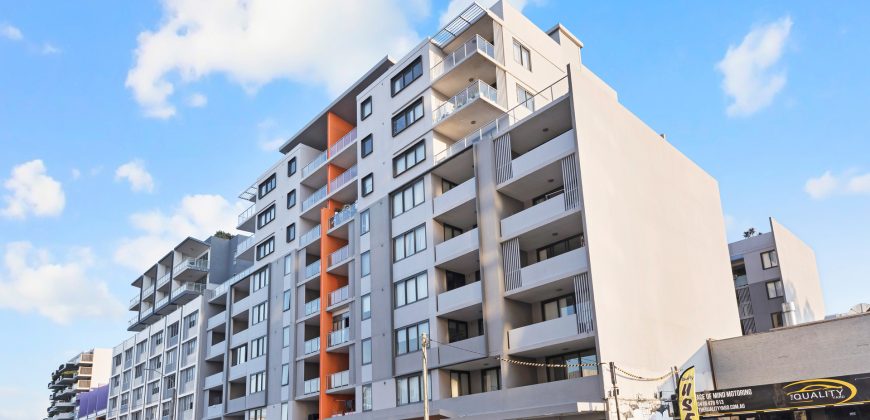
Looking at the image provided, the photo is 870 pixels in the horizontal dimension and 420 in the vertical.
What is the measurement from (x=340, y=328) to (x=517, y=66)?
2291 centimetres

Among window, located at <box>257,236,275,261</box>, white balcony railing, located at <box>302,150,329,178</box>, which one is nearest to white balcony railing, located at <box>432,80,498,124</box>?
white balcony railing, located at <box>302,150,329,178</box>

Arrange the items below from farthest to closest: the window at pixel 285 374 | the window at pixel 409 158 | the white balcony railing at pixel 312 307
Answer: the window at pixel 285 374 < the white balcony railing at pixel 312 307 < the window at pixel 409 158

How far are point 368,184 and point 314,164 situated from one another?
10.8 meters

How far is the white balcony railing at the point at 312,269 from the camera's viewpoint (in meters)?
61.0

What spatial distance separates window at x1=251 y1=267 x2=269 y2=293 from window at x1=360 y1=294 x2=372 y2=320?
1758 centimetres

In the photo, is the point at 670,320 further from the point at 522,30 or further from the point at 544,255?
the point at 522,30

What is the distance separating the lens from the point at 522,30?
2084 inches

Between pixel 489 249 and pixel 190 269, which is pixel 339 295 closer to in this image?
pixel 489 249

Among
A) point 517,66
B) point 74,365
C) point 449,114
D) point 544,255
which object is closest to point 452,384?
point 544,255

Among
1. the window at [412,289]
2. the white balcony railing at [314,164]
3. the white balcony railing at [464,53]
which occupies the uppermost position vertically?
the white balcony railing at [464,53]

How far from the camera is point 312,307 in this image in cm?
6025

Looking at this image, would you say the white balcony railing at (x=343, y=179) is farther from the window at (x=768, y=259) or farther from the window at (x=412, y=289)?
the window at (x=768, y=259)

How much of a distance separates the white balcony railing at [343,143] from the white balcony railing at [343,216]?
15.8 feet

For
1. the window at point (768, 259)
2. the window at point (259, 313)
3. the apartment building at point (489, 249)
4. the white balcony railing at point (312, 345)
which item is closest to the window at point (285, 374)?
the apartment building at point (489, 249)
